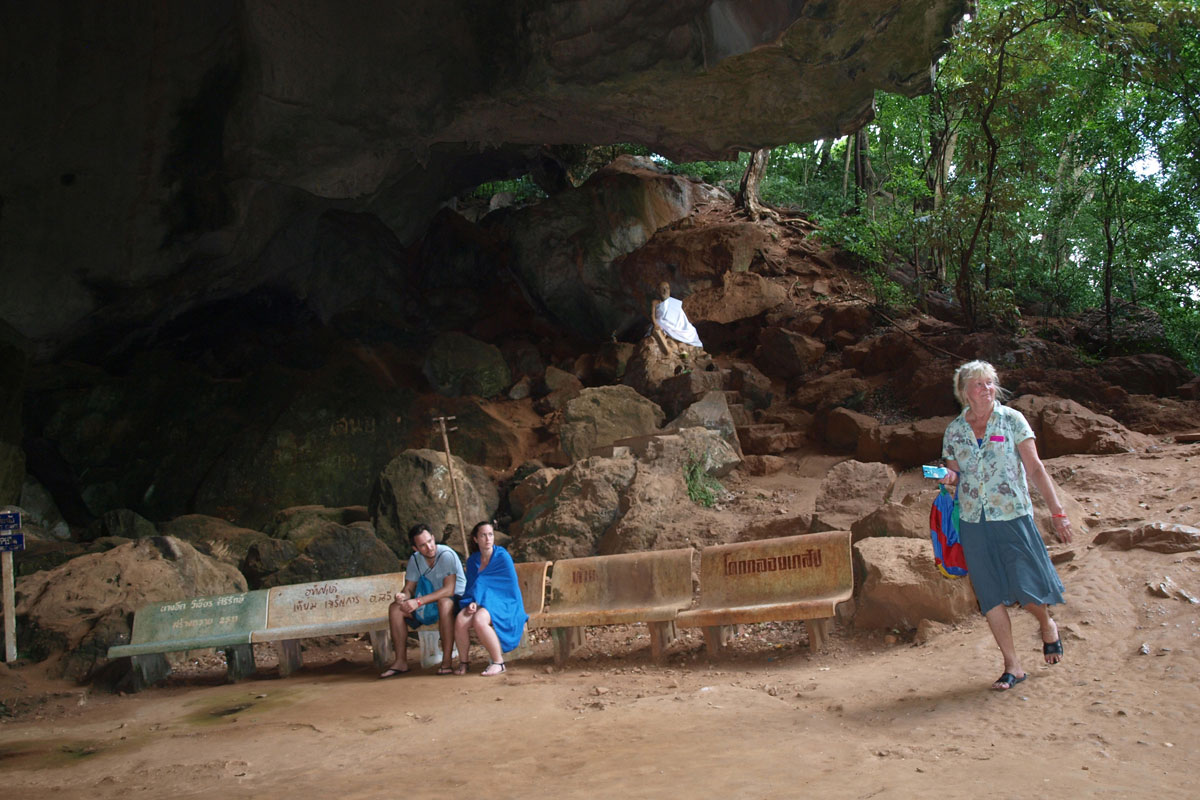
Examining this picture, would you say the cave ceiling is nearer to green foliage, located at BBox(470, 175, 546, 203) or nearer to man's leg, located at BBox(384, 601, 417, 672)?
man's leg, located at BBox(384, 601, 417, 672)

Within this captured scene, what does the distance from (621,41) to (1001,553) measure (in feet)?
21.9

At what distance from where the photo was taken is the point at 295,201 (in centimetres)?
1357

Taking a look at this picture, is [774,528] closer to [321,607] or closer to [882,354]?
[321,607]

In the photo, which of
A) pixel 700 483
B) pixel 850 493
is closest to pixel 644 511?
pixel 700 483

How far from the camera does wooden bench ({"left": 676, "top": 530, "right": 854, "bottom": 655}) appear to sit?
543 centimetres

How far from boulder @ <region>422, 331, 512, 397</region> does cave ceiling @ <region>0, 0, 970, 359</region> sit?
4794 millimetres

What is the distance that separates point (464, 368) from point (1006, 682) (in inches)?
542

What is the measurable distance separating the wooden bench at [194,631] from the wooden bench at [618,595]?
2.58m

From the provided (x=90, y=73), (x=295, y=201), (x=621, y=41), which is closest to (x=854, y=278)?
(x=621, y=41)

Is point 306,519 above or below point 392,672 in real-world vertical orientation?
above

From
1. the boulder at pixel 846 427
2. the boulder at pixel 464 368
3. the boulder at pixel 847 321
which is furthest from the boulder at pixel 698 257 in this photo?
the boulder at pixel 846 427

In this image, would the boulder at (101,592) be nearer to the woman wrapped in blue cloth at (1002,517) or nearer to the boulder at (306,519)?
the boulder at (306,519)

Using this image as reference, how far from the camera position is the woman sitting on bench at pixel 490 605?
20.3 ft

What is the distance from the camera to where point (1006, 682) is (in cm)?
400
